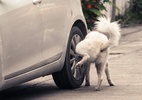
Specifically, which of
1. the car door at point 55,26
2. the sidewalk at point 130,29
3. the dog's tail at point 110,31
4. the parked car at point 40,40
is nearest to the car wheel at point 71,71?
the parked car at point 40,40

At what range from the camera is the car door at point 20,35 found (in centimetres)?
662

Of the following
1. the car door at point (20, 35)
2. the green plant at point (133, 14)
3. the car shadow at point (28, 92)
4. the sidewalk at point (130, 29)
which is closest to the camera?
the car door at point (20, 35)

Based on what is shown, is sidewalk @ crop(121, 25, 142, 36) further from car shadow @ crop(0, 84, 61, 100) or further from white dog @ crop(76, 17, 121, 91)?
white dog @ crop(76, 17, 121, 91)

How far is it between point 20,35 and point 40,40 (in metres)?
0.51

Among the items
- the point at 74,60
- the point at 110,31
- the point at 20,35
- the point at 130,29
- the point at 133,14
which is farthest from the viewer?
the point at 133,14

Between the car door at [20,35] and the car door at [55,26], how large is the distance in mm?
168

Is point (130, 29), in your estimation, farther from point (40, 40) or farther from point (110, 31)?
point (40, 40)

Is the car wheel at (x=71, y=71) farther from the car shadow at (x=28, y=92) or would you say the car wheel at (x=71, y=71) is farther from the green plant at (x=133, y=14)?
the green plant at (x=133, y=14)

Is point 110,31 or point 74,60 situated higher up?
point 110,31

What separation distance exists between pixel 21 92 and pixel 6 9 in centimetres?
197

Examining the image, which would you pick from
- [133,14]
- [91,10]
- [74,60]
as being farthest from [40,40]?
[133,14]

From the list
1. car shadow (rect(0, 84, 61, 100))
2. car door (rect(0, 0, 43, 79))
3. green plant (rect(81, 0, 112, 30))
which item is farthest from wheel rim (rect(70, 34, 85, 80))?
green plant (rect(81, 0, 112, 30))

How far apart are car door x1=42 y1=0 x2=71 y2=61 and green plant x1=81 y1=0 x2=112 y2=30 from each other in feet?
12.5

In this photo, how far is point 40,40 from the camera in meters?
7.29
